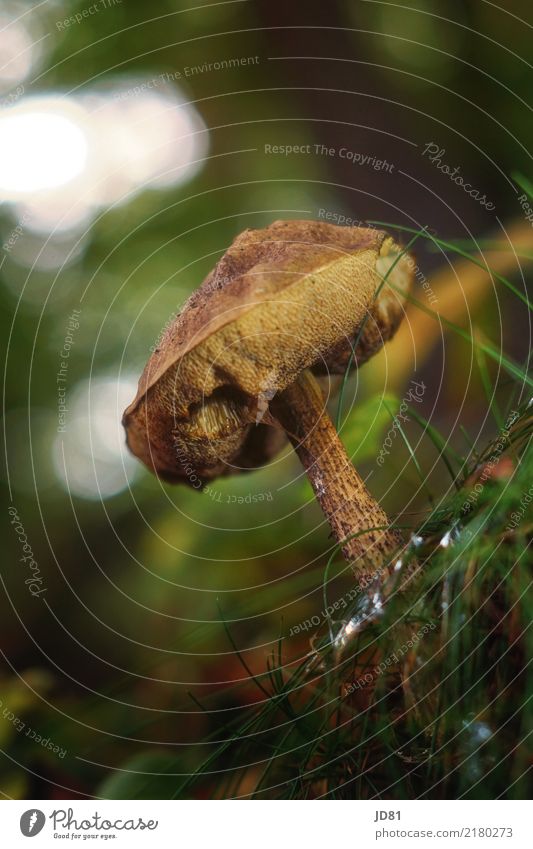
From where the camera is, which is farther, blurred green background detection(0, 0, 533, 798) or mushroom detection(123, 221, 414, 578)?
blurred green background detection(0, 0, 533, 798)

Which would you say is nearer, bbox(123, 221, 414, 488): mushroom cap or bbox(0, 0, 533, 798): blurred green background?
bbox(123, 221, 414, 488): mushroom cap

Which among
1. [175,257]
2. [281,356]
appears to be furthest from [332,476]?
[175,257]

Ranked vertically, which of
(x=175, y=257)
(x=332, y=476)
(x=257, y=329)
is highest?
(x=175, y=257)

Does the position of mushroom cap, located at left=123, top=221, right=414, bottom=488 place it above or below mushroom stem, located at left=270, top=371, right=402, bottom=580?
above

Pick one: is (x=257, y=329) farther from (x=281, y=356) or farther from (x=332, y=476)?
(x=332, y=476)

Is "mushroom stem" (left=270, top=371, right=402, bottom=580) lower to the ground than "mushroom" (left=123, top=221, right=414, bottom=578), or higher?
lower
